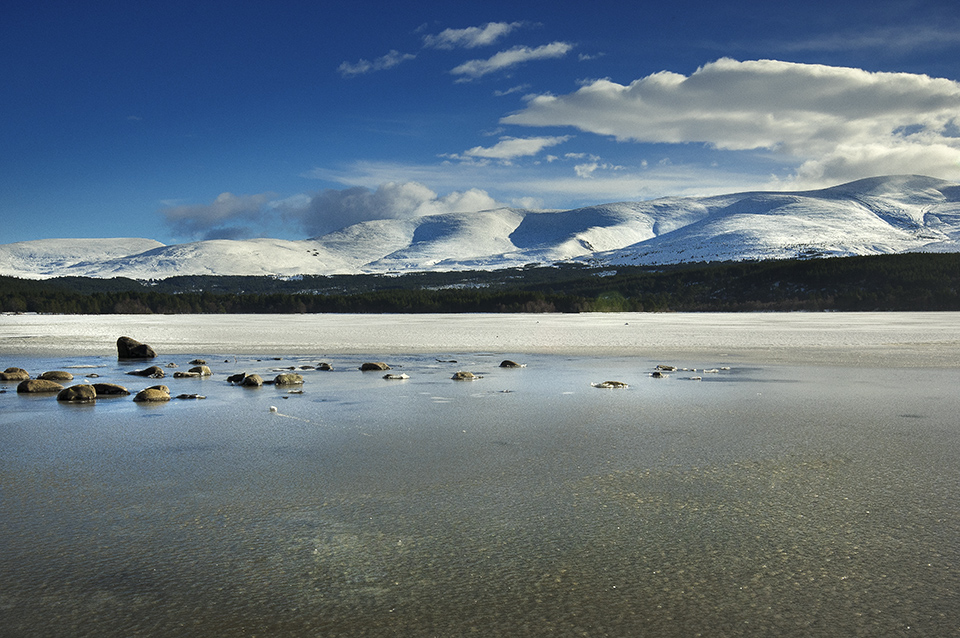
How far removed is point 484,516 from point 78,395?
37.6ft

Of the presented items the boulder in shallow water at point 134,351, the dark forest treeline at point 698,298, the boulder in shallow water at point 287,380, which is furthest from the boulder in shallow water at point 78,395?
the dark forest treeline at point 698,298

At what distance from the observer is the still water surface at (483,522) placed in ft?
15.3

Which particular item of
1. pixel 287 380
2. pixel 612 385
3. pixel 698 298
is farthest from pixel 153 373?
pixel 698 298

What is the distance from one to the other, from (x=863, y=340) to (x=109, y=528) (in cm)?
3391

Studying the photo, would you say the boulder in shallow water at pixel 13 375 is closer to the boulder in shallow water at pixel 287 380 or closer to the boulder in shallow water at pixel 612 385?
the boulder in shallow water at pixel 287 380

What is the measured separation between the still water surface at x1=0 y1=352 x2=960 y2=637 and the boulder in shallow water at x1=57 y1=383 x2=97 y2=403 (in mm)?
1649

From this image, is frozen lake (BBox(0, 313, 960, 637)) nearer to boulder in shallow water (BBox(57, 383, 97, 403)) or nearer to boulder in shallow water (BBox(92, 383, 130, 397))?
boulder in shallow water (BBox(57, 383, 97, 403))

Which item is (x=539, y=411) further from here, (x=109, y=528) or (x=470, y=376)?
(x=109, y=528)

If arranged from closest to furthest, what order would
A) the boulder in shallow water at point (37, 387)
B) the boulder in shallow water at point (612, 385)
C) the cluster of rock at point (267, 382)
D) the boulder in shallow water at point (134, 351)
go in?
the boulder in shallow water at point (37, 387), the boulder in shallow water at point (612, 385), the cluster of rock at point (267, 382), the boulder in shallow water at point (134, 351)

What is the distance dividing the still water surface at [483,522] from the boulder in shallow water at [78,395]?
165cm

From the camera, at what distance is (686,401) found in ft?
46.2

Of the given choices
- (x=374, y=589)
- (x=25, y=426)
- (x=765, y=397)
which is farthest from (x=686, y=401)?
(x=25, y=426)

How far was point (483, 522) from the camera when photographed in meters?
6.46

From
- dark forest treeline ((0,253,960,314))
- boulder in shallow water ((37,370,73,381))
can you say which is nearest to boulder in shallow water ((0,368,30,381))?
boulder in shallow water ((37,370,73,381))
